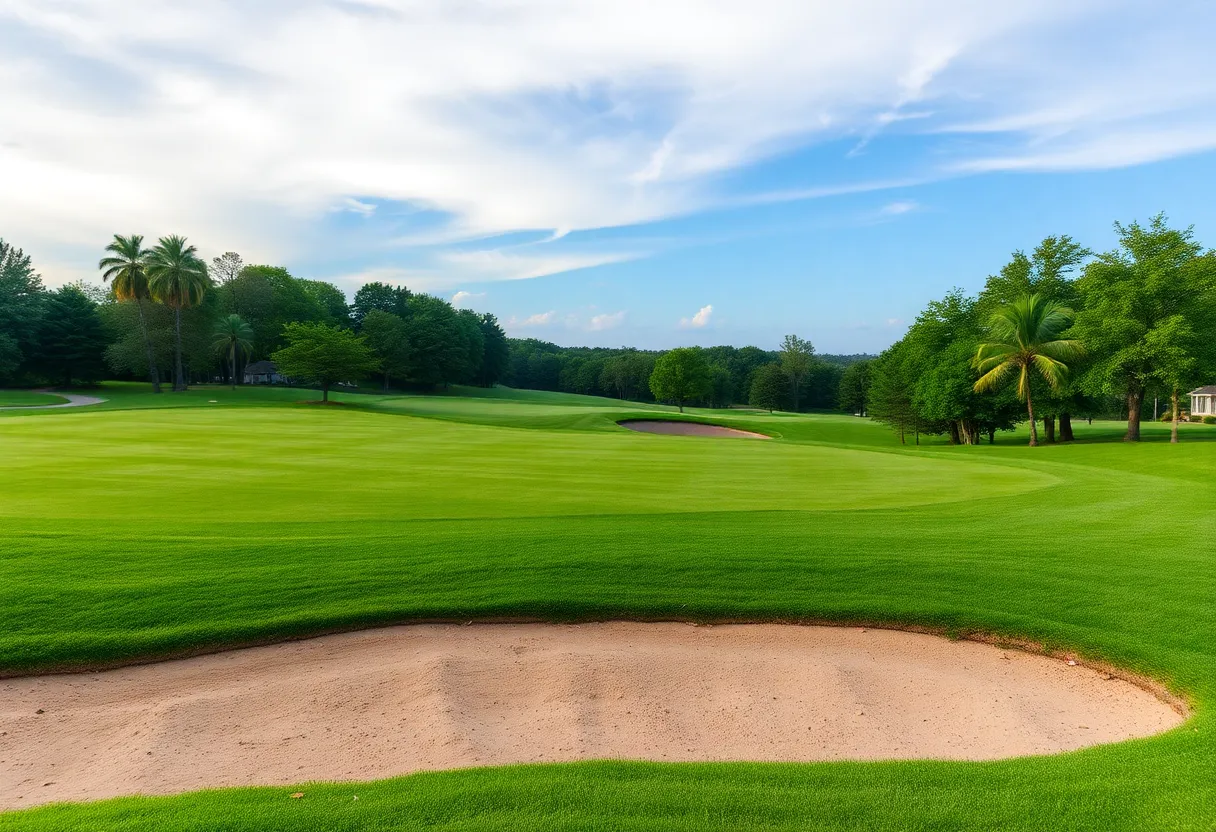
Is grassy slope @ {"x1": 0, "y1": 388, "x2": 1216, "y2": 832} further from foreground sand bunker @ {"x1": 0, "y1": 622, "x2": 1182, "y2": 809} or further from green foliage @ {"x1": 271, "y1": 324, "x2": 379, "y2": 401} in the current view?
green foliage @ {"x1": 271, "y1": 324, "x2": 379, "y2": 401}

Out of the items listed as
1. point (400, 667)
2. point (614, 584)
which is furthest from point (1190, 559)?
point (400, 667)

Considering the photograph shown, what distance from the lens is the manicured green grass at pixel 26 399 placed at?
170 ft

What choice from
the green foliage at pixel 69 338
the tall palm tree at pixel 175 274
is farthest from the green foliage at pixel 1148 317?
the green foliage at pixel 69 338

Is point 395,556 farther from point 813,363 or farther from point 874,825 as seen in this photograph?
point 813,363

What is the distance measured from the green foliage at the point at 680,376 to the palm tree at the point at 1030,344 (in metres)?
46.6

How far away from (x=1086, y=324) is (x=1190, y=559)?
107 feet

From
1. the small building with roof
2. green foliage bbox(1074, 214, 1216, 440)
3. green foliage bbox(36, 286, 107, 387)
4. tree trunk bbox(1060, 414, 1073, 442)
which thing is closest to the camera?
green foliage bbox(1074, 214, 1216, 440)

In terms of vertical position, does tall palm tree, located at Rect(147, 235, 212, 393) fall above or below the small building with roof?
above

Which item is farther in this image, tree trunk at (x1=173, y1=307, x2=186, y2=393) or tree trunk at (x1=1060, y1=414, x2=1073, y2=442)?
tree trunk at (x1=173, y1=307, x2=186, y2=393)

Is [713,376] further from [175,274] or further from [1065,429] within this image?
[175,274]

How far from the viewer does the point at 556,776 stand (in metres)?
4.50

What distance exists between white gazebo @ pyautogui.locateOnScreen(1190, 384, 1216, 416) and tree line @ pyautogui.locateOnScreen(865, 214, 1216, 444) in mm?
54422

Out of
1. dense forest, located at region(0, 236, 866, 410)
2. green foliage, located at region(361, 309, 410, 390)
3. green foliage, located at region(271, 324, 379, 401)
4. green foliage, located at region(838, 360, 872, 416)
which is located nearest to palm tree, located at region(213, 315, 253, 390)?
dense forest, located at region(0, 236, 866, 410)

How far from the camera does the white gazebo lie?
269 feet
